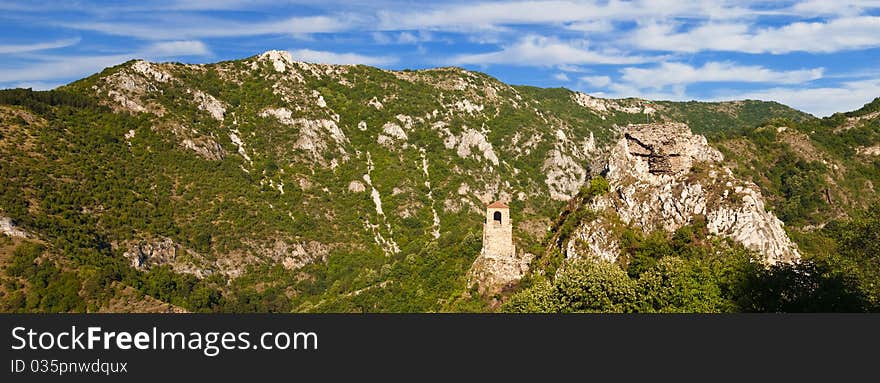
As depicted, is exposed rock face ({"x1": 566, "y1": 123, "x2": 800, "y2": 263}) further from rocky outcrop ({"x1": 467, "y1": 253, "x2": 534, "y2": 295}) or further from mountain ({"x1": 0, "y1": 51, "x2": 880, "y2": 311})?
mountain ({"x1": 0, "y1": 51, "x2": 880, "y2": 311})

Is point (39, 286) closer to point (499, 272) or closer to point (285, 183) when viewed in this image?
point (499, 272)

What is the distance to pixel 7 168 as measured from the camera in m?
91.6

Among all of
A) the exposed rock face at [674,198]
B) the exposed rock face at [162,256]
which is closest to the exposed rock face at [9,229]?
the exposed rock face at [162,256]

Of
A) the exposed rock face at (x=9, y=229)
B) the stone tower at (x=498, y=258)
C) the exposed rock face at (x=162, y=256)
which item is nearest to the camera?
the stone tower at (x=498, y=258)

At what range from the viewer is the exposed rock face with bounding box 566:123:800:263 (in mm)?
50181

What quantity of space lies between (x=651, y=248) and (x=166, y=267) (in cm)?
8348

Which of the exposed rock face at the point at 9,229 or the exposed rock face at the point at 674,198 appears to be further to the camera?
the exposed rock face at the point at 9,229

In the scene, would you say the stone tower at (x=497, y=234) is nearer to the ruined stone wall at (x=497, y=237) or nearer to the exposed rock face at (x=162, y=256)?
the ruined stone wall at (x=497, y=237)

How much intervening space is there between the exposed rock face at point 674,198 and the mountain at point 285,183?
6.37 m

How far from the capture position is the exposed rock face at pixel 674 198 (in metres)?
50.2

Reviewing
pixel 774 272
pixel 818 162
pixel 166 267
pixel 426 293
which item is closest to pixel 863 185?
pixel 818 162

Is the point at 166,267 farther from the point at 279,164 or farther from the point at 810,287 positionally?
the point at 810,287

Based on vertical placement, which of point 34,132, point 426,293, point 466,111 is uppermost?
point 466,111

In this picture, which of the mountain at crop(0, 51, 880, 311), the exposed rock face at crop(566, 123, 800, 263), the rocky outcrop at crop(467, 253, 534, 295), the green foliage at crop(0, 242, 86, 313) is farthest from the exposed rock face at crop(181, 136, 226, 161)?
the exposed rock face at crop(566, 123, 800, 263)
